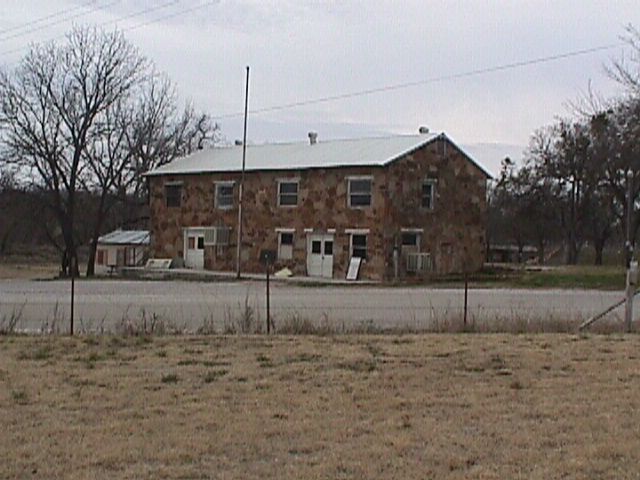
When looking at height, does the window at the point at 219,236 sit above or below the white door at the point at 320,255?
above

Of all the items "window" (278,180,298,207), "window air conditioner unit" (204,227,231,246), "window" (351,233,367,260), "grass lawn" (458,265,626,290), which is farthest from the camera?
"window air conditioner unit" (204,227,231,246)

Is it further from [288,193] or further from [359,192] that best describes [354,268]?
[288,193]

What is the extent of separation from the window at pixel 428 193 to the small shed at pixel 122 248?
22558mm

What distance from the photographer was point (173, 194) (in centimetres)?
5306

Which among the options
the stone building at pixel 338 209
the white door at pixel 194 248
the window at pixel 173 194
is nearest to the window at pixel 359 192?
the stone building at pixel 338 209

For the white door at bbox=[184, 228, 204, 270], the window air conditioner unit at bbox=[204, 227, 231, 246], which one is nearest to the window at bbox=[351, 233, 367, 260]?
the window air conditioner unit at bbox=[204, 227, 231, 246]

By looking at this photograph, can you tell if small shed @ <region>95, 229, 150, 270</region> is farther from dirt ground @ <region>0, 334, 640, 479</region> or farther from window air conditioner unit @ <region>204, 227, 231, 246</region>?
dirt ground @ <region>0, 334, 640, 479</region>

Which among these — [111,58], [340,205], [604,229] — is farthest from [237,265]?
[604,229]

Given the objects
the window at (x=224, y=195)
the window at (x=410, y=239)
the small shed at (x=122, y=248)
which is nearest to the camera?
the window at (x=410, y=239)

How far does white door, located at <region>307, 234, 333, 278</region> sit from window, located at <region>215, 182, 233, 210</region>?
18.9 ft

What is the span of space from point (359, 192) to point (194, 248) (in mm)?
10318

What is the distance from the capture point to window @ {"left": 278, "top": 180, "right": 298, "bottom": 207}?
4744 centimetres

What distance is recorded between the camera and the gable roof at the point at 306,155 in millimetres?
45969

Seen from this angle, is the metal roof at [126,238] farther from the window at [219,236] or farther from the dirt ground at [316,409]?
the dirt ground at [316,409]
